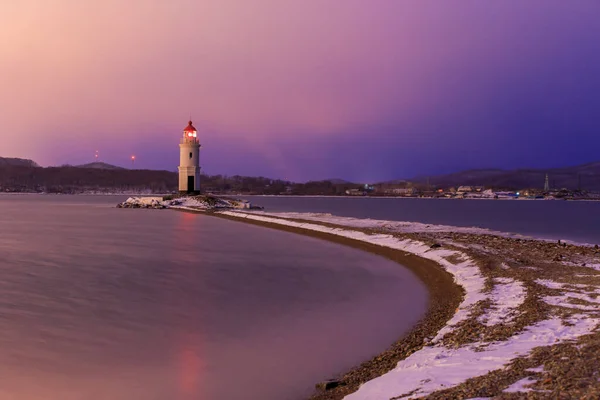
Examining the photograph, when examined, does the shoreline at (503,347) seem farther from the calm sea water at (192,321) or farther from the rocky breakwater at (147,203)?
the rocky breakwater at (147,203)

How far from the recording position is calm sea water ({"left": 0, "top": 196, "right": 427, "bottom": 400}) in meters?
7.39

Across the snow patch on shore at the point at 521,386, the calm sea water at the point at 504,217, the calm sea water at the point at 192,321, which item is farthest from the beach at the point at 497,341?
the calm sea water at the point at 504,217

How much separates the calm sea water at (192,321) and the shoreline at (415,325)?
1.07 feet

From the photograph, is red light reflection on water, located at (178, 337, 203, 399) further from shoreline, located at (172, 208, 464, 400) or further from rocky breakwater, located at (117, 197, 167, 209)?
rocky breakwater, located at (117, 197, 167, 209)

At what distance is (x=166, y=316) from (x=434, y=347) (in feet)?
20.6

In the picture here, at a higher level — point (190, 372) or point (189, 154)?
A: point (189, 154)

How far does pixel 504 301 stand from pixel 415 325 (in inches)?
72.8

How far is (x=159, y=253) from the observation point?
78.7 ft

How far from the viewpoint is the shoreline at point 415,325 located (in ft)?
22.6

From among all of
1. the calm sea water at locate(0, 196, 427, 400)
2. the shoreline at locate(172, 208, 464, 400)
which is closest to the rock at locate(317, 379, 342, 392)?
the shoreline at locate(172, 208, 464, 400)

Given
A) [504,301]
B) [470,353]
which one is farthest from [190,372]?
[504,301]

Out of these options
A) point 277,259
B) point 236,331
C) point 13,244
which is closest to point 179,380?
point 236,331

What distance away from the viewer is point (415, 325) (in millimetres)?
10234

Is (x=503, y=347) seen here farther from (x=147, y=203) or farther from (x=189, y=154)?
(x=147, y=203)
